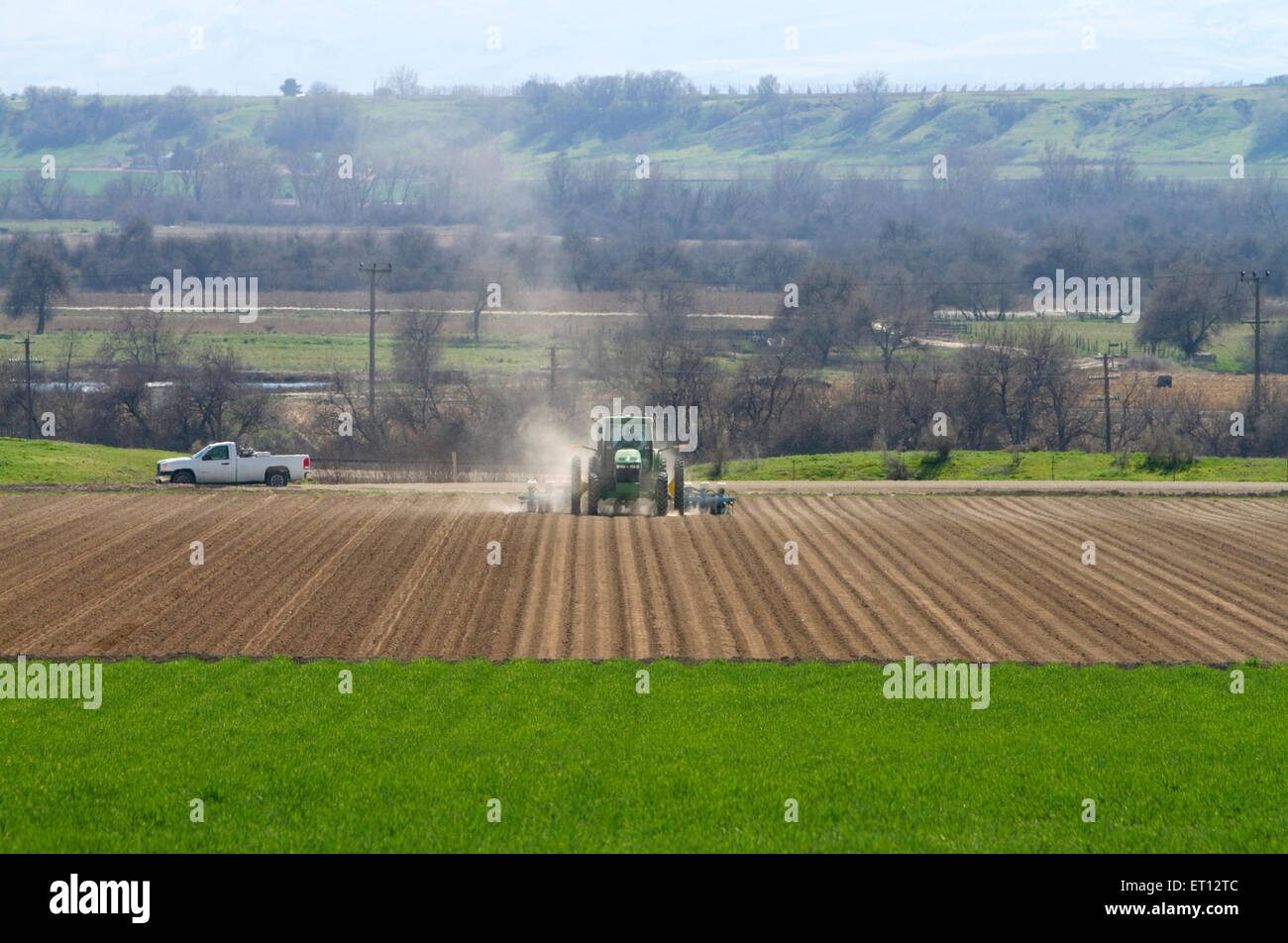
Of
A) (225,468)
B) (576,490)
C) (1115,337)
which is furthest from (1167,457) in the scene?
(1115,337)

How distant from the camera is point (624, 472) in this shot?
3488 cm

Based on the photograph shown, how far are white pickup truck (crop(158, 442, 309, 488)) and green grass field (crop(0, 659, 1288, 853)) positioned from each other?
23424 millimetres

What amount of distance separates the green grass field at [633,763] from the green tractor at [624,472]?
15.1 metres

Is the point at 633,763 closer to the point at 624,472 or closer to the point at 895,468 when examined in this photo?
the point at 624,472

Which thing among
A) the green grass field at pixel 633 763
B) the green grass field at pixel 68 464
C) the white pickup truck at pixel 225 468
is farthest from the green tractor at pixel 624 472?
the green grass field at pixel 68 464

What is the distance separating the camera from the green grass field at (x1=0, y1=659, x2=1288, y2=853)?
488 inches

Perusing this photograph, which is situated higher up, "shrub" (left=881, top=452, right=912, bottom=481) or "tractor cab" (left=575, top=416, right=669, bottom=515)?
"tractor cab" (left=575, top=416, right=669, bottom=515)

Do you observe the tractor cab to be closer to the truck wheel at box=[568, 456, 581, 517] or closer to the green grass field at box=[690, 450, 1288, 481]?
the truck wheel at box=[568, 456, 581, 517]

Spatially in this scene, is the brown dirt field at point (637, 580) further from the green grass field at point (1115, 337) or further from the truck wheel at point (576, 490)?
the green grass field at point (1115, 337)

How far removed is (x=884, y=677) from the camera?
64.7 ft

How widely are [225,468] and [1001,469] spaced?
27.4 metres

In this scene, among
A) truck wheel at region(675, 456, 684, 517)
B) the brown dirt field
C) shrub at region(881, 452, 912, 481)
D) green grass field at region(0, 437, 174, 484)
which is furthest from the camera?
shrub at region(881, 452, 912, 481)

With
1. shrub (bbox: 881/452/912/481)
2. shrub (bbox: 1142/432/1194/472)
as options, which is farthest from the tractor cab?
shrub (bbox: 1142/432/1194/472)

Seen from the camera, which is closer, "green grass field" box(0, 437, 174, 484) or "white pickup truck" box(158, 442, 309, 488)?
"white pickup truck" box(158, 442, 309, 488)
